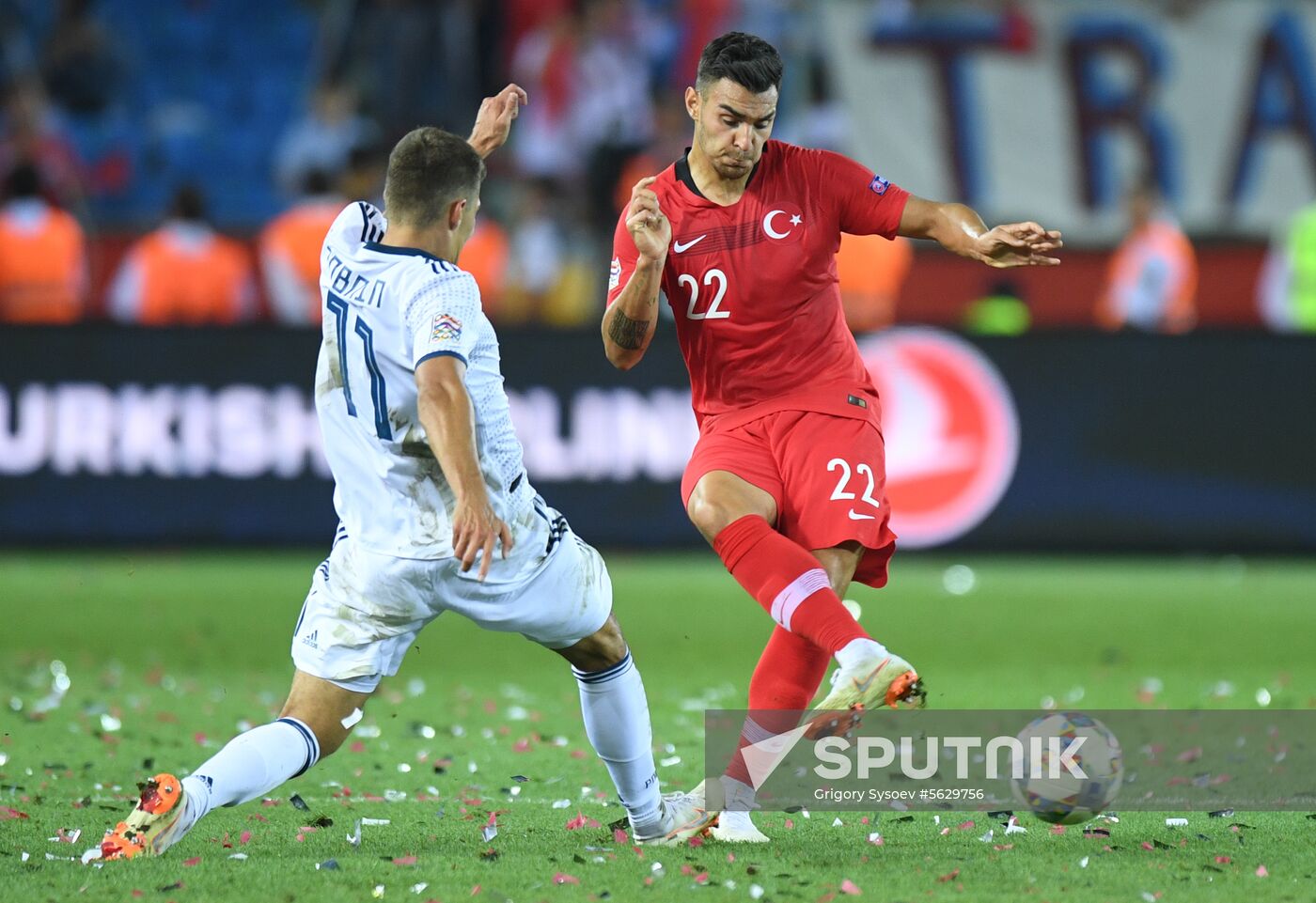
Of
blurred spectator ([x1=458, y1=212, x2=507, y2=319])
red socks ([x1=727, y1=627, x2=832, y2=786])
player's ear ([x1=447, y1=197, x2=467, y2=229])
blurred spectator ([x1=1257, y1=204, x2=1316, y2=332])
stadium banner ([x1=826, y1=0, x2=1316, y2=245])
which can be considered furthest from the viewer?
stadium banner ([x1=826, y1=0, x2=1316, y2=245])

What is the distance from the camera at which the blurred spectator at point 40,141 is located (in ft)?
55.0

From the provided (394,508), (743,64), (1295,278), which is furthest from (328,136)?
(394,508)

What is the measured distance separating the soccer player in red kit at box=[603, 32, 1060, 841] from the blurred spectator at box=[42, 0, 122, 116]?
1326 centimetres

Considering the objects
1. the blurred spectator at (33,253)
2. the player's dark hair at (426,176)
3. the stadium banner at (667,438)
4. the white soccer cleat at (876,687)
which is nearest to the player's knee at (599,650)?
the white soccer cleat at (876,687)

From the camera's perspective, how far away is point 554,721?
6883 millimetres

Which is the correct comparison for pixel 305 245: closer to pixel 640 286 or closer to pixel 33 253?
pixel 33 253

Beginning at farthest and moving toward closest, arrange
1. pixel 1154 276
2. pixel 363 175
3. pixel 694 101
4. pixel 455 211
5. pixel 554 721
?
pixel 1154 276 → pixel 363 175 → pixel 554 721 → pixel 694 101 → pixel 455 211

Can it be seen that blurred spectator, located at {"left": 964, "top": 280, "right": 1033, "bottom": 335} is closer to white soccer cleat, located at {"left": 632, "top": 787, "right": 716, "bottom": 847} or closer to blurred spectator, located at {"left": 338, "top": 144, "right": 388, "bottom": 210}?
blurred spectator, located at {"left": 338, "top": 144, "right": 388, "bottom": 210}

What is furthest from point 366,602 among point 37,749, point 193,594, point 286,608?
point 193,594

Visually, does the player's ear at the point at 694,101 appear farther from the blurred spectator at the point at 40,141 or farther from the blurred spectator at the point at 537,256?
the blurred spectator at the point at 40,141

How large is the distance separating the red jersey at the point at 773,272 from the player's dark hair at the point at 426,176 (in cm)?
83

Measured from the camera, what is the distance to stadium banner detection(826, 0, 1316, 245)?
17.8 meters

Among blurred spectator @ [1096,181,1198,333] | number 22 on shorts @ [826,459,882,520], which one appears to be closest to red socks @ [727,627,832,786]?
number 22 on shorts @ [826,459,882,520]

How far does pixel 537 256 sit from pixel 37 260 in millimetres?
4144
